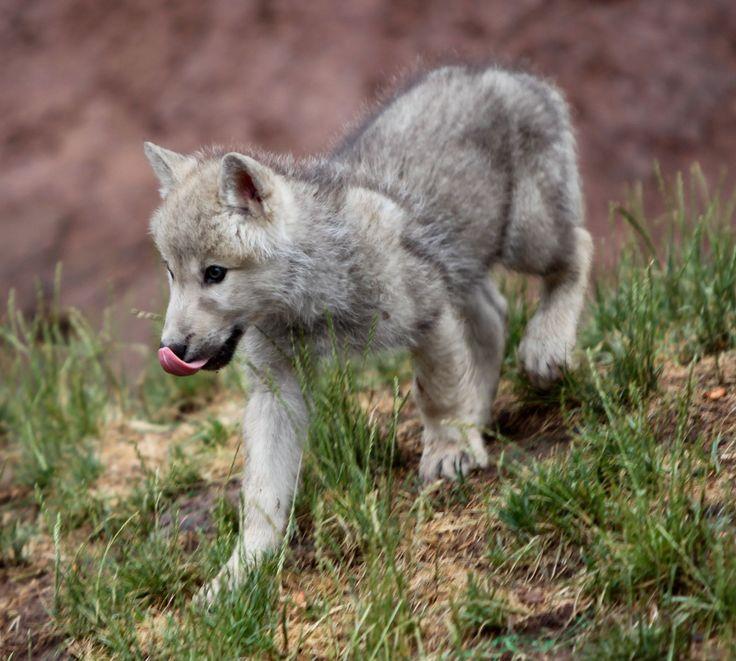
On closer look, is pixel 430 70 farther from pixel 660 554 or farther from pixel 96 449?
pixel 660 554

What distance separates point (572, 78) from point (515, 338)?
443 centimetres

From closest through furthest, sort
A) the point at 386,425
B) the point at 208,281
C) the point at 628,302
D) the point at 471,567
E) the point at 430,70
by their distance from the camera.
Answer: the point at 471,567 → the point at 208,281 → the point at 628,302 → the point at 386,425 → the point at 430,70

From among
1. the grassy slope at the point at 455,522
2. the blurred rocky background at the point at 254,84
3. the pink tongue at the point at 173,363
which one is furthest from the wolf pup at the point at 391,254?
the blurred rocky background at the point at 254,84

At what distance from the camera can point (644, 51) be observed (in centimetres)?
864

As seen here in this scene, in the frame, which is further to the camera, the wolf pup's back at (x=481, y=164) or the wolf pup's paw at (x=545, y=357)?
the wolf pup's back at (x=481, y=164)

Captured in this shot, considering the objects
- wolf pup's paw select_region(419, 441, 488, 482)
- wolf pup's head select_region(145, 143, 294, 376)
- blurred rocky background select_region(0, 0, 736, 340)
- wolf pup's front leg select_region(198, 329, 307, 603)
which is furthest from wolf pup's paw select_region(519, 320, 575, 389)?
blurred rocky background select_region(0, 0, 736, 340)

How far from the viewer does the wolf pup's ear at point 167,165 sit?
4039mm

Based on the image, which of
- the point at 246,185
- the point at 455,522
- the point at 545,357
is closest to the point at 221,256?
the point at 246,185


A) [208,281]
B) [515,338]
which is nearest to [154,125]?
[515,338]

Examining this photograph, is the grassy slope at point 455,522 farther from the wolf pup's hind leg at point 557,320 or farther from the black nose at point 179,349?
the black nose at point 179,349

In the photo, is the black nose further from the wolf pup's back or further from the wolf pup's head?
the wolf pup's back

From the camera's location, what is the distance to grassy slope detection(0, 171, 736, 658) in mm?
2869

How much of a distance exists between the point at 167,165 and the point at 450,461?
4.76 ft

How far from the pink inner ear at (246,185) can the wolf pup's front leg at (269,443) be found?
0.52 m
